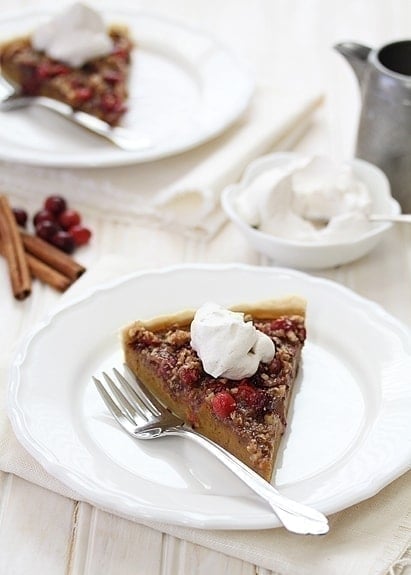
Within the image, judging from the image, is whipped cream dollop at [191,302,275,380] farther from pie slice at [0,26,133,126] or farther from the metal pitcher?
pie slice at [0,26,133,126]

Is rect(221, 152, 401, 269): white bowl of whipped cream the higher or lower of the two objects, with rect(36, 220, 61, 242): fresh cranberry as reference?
higher

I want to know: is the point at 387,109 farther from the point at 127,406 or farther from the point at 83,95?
the point at 127,406

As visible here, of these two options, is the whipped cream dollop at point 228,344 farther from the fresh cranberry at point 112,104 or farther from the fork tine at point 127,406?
the fresh cranberry at point 112,104

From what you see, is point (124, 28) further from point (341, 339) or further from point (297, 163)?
point (341, 339)

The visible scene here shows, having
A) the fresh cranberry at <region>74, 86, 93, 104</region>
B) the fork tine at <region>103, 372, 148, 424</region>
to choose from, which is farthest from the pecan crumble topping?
the fresh cranberry at <region>74, 86, 93, 104</region>

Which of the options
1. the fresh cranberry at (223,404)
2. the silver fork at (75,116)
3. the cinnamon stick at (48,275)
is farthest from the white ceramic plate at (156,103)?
the fresh cranberry at (223,404)
